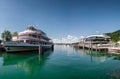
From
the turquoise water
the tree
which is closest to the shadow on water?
the turquoise water

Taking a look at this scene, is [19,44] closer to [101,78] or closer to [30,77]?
[30,77]

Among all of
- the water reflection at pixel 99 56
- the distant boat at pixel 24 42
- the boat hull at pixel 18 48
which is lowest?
the water reflection at pixel 99 56

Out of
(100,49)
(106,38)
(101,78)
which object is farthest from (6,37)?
(101,78)

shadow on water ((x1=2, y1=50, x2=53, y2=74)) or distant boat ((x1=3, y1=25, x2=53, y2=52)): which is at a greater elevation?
distant boat ((x1=3, y1=25, x2=53, y2=52))

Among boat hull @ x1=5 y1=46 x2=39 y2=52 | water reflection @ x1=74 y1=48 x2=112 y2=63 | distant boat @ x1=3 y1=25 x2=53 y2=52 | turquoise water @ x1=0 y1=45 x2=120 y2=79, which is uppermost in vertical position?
distant boat @ x1=3 y1=25 x2=53 y2=52

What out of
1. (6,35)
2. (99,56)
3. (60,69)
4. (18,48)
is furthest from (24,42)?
(6,35)

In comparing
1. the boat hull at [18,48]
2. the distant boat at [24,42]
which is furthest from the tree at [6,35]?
the boat hull at [18,48]

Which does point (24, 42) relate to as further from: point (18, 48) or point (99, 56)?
point (99, 56)

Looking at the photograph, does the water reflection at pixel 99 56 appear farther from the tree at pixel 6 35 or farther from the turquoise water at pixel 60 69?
the tree at pixel 6 35

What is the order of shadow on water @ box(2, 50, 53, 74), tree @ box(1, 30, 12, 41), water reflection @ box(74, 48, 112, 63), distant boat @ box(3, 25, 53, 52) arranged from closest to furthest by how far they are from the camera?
shadow on water @ box(2, 50, 53, 74), water reflection @ box(74, 48, 112, 63), distant boat @ box(3, 25, 53, 52), tree @ box(1, 30, 12, 41)

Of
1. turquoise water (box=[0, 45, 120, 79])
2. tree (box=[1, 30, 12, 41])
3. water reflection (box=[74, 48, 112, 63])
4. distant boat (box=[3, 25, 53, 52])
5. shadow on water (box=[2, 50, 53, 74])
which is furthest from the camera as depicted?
tree (box=[1, 30, 12, 41])

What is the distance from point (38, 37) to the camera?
45.6 m

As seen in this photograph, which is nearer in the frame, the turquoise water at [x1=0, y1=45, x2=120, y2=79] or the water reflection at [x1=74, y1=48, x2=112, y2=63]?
the turquoise water at [x1=0, y1=45, x2=120, y2=79]

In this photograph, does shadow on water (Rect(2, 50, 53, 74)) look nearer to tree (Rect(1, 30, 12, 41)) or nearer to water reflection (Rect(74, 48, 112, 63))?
water reflection (Rect(74, 48, 112, 63))
